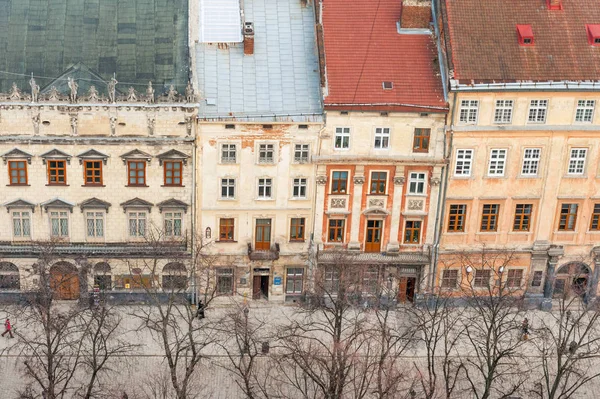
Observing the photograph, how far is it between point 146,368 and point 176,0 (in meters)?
29.8

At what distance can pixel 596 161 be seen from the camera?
83000 mm

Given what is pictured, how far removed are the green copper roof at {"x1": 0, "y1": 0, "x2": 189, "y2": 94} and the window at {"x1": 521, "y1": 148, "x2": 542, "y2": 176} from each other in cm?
2763

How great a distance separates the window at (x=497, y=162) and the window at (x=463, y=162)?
166 cm

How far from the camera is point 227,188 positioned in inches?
3233

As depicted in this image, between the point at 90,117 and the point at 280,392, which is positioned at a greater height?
the point at 90,117

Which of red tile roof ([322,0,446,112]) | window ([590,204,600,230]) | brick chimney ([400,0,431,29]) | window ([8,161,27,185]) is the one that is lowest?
window ([590,204,600,230])

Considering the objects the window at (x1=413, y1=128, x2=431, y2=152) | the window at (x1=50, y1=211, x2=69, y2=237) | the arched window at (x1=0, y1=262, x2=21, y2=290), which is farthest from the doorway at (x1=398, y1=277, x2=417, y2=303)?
the arched window at (x1=0, y1=262, x2=21, y2=290)

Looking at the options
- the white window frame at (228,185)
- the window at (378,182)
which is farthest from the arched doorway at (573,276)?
the white window frame at (228,185)

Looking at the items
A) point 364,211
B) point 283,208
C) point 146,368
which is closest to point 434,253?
→ point 364,211

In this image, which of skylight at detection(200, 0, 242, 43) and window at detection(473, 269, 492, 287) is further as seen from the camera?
window at detection(473, 269, 492, 287)

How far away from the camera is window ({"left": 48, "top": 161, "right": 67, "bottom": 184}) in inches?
3168

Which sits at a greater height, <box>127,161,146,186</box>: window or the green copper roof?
the green copper roof

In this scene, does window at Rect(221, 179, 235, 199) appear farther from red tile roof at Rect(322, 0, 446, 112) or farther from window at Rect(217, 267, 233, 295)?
red tile roof at Rect(322, 0, 446, 112)

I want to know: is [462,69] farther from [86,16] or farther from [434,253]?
[86,16]
